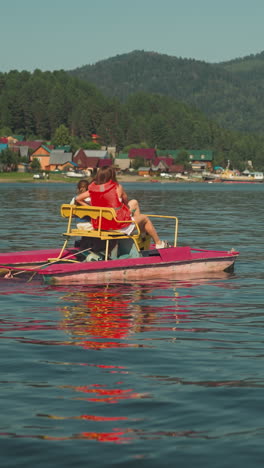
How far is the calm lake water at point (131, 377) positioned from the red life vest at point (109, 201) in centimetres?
122

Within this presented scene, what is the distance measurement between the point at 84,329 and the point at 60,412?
12.0 feet

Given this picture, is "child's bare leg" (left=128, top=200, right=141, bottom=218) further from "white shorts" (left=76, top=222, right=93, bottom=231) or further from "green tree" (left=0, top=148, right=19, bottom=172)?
"green tree" (left=0, top=148, right=19, bottom=172)

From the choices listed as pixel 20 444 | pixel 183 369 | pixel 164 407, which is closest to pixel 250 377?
pixel 183 369

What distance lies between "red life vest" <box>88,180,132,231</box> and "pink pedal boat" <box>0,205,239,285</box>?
0.18 m

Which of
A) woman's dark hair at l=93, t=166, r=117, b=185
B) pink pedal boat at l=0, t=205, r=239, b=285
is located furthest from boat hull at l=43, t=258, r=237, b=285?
woman's dark hair at l=93, t=166, r=117, b=185

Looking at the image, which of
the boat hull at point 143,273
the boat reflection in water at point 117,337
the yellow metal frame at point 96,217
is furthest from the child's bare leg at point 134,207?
the boat reflection in water at point 117,337

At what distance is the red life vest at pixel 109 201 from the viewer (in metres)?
15.0

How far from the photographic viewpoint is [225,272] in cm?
1712

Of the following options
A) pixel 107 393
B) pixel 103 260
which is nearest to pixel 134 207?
pixel 103 260

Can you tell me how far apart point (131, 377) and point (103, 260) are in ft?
24.5

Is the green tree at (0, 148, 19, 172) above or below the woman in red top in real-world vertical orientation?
below

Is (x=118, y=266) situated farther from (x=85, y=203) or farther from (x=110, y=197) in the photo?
(x=85, y=203)

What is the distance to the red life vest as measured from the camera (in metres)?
15.0

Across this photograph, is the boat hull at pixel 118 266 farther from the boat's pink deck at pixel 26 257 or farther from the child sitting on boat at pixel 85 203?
the child sitting on boat at pixel 85 203
